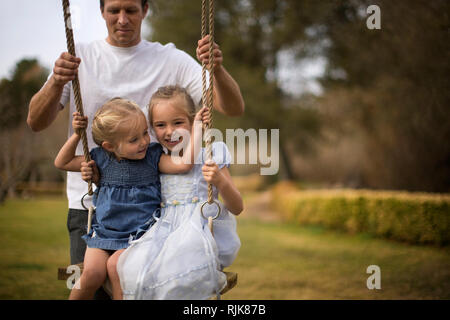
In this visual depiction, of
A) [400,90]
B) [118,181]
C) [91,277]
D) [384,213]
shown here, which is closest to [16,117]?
[118,181]

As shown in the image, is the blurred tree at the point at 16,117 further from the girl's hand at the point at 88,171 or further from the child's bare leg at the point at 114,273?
the child's bare leg at the point at 114,273

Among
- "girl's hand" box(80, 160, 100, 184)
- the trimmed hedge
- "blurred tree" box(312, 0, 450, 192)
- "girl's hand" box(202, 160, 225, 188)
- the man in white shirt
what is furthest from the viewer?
"blurred tree" box(312, 0, 450, 192)

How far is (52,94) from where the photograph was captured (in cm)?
249

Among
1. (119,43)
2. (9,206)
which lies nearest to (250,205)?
(9,206)

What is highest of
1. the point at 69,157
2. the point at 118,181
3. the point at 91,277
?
the point at 69,157

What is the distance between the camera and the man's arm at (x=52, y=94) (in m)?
2.38

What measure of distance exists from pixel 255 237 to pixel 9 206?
626cm

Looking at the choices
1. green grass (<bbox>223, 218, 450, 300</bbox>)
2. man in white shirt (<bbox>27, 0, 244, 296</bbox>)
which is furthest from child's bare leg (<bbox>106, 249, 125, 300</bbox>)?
green grass (<bbox>223, 218, 450, 300</bbox>)

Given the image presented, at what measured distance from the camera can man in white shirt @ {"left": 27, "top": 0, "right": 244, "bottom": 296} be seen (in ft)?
8.97

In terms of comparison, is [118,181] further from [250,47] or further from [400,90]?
[250,47]

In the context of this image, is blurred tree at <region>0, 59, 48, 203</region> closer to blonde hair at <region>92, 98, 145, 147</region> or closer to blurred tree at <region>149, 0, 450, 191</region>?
blurred tree at <region>149, 0, 450, 191</region>

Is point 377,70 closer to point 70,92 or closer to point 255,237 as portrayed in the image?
point 255,237

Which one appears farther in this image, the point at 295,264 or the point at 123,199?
the point at 295,264

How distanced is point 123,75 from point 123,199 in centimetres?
90
